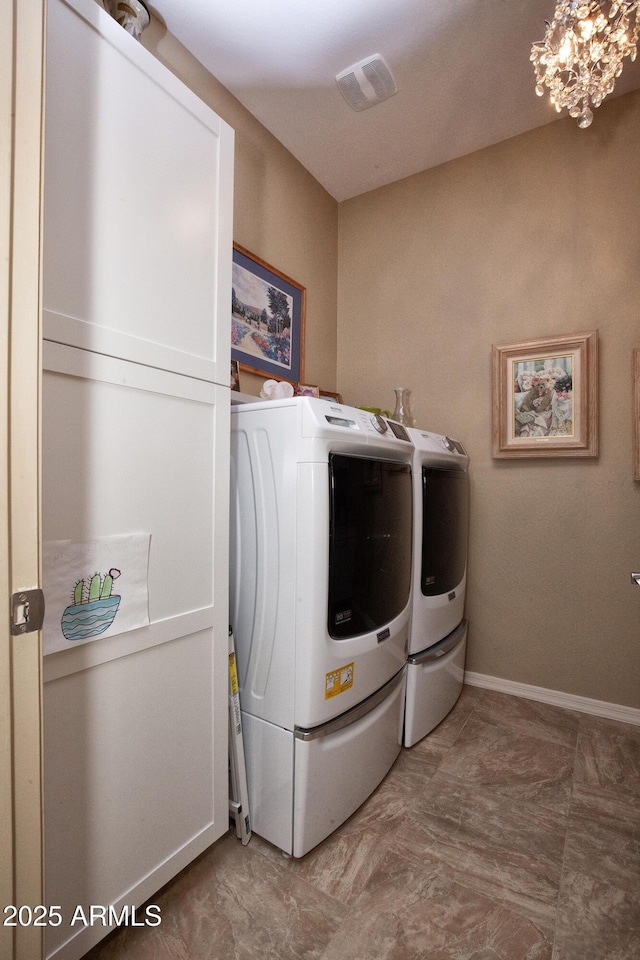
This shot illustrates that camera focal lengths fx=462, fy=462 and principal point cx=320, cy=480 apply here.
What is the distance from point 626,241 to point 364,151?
1.40m

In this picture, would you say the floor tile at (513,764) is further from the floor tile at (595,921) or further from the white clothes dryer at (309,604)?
the white clothes dryer at (309,604)

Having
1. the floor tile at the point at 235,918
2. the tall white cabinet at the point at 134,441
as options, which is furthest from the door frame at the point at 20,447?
the floor tile at the point at 235,918

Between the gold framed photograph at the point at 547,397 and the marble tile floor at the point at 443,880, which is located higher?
the gold framed photograph at the point at 547,397

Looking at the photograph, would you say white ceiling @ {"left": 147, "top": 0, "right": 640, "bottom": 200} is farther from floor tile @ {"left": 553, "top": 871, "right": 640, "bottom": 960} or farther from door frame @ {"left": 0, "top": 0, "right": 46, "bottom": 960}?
floor tile @ {"left": 553, "top": 871, "right": 640, "bottom": 960}

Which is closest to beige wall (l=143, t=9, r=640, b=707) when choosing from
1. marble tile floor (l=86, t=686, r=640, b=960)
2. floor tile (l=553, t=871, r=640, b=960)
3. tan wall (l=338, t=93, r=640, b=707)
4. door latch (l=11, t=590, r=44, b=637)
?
tan wall (l=338, t=93, r=640, b=707)

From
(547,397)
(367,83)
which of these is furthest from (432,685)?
(367,83)

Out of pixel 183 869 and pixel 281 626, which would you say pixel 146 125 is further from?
pixel 183 869

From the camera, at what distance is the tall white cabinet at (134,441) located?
3.07ft

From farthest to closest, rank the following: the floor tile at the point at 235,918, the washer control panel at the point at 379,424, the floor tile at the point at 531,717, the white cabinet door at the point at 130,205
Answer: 1. the floor tile at the point at 531,717
2. the washer control panel at the point at 379,424
3. the floor tile at the point at 235,918
4. the white cabinet door at the point at 130,205

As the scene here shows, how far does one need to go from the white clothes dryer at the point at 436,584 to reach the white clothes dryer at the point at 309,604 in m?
0.32

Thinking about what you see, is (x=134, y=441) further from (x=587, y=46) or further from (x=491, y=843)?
(x=587, y=46)

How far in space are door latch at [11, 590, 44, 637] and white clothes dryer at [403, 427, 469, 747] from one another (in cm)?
141

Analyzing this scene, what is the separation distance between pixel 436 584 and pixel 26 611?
5.36 ft

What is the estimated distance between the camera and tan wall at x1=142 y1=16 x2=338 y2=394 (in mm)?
1952
